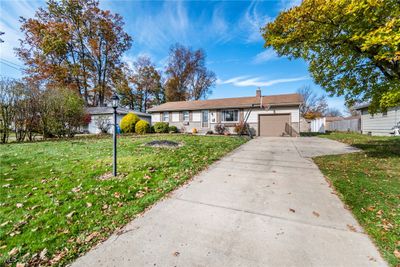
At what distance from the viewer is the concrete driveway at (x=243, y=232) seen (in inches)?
76.6

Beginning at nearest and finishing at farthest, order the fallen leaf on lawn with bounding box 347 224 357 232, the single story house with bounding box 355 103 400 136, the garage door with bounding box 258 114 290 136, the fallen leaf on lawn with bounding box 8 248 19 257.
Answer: the fallen leaf on lawn with bounding box 8 248 19 257 → the fallen leaf on lawn with bounding box 347 224 357 232 → the single story house with bounding box 355 103 400 136 → the garage door with bounding box 258 114 290 136

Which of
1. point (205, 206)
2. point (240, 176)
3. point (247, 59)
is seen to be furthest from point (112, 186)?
point (247, 59)

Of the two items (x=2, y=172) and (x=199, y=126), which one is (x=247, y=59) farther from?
(x=2, y=172)

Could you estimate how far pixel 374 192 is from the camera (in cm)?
354

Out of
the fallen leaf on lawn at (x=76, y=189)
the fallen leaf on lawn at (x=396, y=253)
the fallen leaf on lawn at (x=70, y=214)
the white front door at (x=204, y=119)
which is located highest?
the white front door at (x=204, y=119)

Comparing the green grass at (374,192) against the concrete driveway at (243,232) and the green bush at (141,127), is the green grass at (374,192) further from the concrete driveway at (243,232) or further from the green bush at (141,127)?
the green bush at (141,127)

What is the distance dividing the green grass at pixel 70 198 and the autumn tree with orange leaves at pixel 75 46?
76.7 ft

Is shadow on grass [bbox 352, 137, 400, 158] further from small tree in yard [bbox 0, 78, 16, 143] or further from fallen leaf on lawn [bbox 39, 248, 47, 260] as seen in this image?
small tree in yard [bbox 0, 78, 16, 143]

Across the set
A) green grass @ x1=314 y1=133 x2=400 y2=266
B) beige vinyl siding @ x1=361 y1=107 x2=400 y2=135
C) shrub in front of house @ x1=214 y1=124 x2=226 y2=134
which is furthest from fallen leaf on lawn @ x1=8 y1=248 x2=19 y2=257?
beige vinyl siding @ x1=361 y1=107 x2=400 y2=135

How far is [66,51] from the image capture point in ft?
80.3

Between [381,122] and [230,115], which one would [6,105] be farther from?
[381,122]

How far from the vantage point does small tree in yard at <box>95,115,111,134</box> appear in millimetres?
19641

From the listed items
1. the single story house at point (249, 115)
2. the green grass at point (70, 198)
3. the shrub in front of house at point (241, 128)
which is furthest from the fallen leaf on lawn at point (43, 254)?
the single story house at point (249, 115)

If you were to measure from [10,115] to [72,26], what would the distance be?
20400 millimetres
